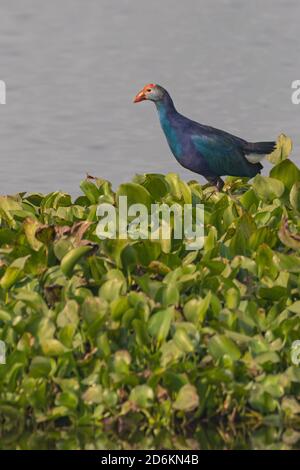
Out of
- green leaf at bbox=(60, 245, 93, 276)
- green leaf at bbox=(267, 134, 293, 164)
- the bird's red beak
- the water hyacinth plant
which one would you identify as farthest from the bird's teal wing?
green leaf at bbox=(60, 245, 93, 276)

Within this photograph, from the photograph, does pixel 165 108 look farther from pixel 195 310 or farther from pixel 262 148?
pixel 195 310

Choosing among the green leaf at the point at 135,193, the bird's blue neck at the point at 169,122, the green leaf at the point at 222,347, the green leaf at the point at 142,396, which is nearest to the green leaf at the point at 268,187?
the green leaf at the point at 135,193

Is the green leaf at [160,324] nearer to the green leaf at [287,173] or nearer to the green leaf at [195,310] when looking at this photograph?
the green leaf at [195,310]

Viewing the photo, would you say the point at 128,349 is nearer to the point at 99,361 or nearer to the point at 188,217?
the point at 99,361

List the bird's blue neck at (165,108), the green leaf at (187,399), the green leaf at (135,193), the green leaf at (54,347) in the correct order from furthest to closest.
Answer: the bird's blue neck at (165,108) → the green leaf at (135,193) → the green leaf at (54,347) → the green leaf at (187,399)

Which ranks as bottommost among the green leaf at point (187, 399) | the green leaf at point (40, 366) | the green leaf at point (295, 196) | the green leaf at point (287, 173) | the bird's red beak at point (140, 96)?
the green leaf at point (187, 399)

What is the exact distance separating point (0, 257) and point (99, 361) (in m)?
1.28

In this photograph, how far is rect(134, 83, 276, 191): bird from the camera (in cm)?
1218

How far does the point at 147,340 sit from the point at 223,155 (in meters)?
3.67

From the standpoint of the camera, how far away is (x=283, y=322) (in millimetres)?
8898

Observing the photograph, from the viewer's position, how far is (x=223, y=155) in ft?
40.1

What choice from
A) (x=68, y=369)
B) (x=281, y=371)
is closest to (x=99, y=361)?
(x=68, y=369)

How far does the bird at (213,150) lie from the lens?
1218cm

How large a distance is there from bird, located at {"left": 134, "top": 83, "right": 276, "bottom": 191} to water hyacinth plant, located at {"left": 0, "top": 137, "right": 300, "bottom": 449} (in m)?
2.42
